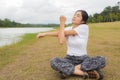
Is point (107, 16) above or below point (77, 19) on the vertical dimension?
below

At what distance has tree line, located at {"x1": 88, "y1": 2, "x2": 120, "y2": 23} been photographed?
88.1 m

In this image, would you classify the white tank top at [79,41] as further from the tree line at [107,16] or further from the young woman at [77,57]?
the tree line at [107,16]

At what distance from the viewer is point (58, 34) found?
5496 mm

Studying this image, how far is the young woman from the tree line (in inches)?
3251

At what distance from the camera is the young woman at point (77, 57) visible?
5535 millimetres

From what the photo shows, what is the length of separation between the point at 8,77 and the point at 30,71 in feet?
2.01

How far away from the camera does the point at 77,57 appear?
5.80 metres

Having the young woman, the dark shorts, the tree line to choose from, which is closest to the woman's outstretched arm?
the young woman

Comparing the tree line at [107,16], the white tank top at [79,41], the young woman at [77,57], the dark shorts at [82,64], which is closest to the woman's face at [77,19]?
the young woman at [77,57]

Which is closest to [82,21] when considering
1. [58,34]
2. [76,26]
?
[76,26]

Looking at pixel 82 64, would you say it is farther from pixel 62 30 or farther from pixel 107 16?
pixel 107 16

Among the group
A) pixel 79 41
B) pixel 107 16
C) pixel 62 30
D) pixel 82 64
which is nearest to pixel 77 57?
pixel 82 64

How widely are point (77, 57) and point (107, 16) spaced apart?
87027 mm

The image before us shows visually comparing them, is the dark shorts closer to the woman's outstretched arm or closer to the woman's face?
the woman's outstretched arm
